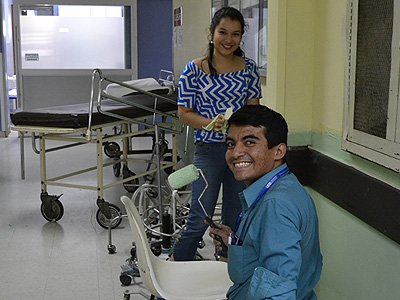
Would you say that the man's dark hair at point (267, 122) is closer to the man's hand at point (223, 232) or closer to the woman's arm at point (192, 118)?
the man's hand at point (223, 232)

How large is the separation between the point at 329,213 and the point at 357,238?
29 centimetres

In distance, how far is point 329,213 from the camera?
238 centimetres

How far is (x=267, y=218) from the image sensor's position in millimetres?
1446

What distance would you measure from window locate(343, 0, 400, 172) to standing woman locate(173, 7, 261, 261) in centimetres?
88

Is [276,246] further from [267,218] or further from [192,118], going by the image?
[192,118]

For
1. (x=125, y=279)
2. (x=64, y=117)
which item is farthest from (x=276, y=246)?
(x=64, y=117)

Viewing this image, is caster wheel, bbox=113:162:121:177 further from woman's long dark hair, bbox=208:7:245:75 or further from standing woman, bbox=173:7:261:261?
woman's long dark hair, bbox=208:7:245:75

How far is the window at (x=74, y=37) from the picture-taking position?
8.81 meters

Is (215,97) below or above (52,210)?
above

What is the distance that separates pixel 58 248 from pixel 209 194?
1.58 metres

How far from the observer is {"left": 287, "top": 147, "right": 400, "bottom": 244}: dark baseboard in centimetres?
176

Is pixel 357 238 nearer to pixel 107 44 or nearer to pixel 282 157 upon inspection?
pixel 282 157

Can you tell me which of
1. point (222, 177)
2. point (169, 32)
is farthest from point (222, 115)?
point (169, 32)

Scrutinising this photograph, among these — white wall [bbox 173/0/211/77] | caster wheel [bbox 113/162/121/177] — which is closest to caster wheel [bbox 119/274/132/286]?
white wall [bbox 173/0/211/77]
